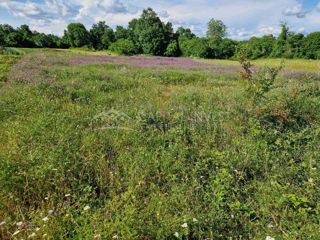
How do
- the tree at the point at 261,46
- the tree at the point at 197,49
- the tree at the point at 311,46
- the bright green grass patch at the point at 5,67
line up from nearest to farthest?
the bright green grass patch at the point at 5,67 < the tree at the point at 311,46 < the tree at the point at 261,46 < the tree at the point at 197,49

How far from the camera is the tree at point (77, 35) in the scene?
262ft

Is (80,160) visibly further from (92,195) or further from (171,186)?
(171,186)

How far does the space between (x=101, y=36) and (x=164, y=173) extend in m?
86.0

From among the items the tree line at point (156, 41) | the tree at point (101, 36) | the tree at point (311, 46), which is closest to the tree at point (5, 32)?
the tree line at point (156, 41)

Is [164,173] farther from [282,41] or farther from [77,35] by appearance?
[77,35]

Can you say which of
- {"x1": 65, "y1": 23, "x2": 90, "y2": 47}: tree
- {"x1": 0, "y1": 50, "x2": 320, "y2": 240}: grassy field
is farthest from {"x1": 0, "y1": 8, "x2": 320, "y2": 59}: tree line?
{"x1": 0, "y1": 50, "x2": 320, "y2": 240}: grassy field

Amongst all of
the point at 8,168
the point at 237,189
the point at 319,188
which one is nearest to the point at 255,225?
the point at 237,189

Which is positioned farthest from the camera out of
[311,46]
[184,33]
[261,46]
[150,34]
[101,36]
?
[101,36]

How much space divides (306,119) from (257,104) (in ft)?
4.35

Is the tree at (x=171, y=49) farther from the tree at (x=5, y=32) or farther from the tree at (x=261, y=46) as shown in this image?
the tree at (x=5, y=32)

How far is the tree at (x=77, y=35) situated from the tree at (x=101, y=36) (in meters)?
2.32

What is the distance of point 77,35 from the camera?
263 ft

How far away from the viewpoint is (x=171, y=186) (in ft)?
12.6

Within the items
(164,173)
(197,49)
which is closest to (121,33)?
(197,49)
